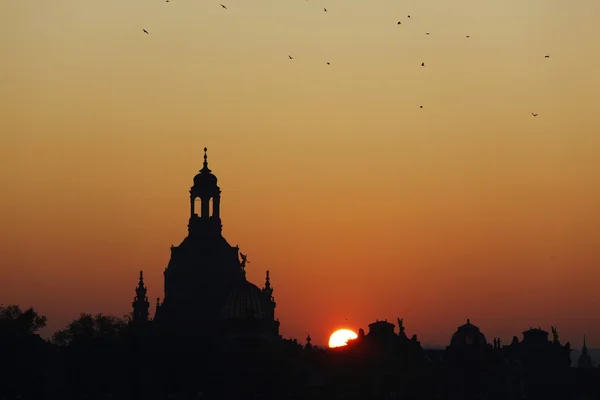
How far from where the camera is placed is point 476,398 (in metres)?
183

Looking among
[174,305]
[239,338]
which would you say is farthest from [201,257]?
[239,338]

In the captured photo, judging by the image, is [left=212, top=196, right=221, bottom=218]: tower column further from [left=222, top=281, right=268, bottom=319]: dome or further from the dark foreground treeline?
the dark foreground treeline

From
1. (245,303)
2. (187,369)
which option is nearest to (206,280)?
(245,303)

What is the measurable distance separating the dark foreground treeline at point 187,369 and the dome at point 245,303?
24.9 ft

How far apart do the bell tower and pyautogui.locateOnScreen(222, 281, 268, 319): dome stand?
769 centimetres

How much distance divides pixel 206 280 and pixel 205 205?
961cm

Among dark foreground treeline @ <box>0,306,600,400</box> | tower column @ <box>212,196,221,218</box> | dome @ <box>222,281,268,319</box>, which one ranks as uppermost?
tower column @ <box>212,196,221,218</box>

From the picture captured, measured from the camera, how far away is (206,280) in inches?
7165

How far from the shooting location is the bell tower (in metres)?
184

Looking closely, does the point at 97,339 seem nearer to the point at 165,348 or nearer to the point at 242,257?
the point at 165,348

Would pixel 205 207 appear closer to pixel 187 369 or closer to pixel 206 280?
pixel 206 280

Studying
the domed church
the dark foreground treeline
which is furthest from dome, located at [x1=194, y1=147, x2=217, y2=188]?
the dark foreground treeline

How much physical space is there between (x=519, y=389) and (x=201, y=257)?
42765 millimetres

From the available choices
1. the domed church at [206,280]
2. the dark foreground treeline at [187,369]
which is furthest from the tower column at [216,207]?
the dark foreground treeline at [187,369]
